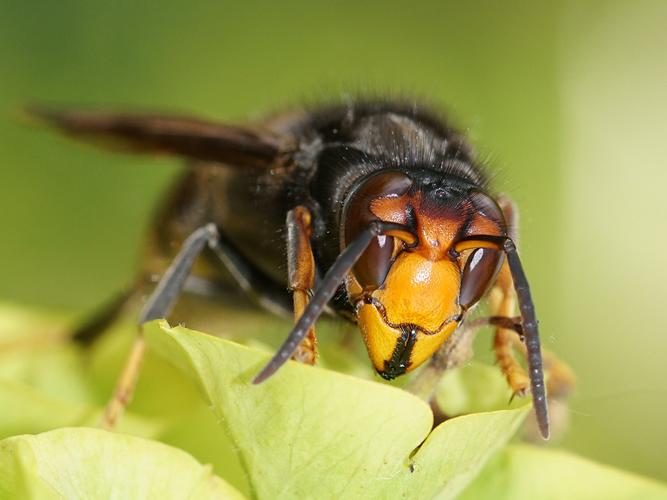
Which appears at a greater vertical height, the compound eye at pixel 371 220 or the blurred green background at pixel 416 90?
the compound eye at pixel 371 220

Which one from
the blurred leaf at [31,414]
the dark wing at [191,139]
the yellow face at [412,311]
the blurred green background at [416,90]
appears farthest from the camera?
the blurred green background at [416,90]

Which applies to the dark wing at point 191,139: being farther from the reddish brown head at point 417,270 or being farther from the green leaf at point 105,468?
the green leaf at point 105,468

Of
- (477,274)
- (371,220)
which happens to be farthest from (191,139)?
(477,274)

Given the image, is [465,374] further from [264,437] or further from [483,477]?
[264,437]

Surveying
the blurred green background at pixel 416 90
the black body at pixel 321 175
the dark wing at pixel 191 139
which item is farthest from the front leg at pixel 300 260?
the blurred green background at pixel 416 90

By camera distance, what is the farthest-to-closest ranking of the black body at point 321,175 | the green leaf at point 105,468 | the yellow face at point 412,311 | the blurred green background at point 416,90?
the blurred green background at point 416,90
the black body at point 321,175
the yellow face at point 412,311
the green leaf at point 105,468

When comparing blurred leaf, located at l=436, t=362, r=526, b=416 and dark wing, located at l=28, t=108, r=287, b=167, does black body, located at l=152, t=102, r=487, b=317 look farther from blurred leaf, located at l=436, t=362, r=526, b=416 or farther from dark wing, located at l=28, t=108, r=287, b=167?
A: blurred leaf, located at l=436, t=362, r=526, b=416

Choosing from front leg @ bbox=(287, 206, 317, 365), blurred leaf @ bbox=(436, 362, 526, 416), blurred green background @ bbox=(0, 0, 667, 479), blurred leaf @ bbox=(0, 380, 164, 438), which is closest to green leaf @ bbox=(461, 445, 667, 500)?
blurred leaf @ bbox=(436, 362, 526, 416)

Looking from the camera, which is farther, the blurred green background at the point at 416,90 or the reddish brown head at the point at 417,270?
the blurred green background at the point at 416,90
